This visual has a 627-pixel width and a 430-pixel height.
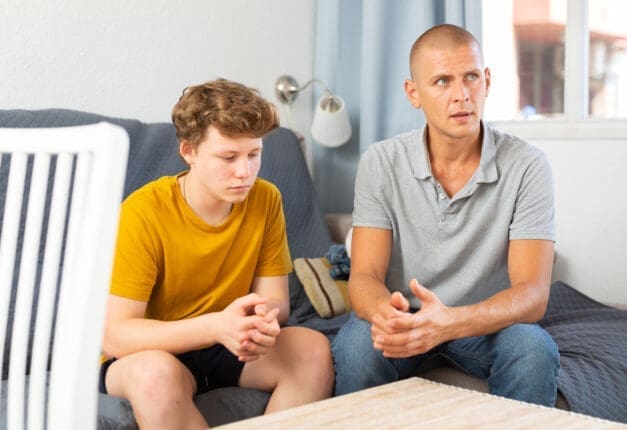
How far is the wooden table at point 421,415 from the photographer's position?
1.30 meters

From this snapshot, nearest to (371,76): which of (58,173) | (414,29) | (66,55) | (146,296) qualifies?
(414,29)

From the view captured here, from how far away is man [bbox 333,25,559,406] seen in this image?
72.0 inches

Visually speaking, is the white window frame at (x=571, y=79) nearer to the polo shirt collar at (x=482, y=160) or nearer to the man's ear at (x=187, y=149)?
the polo shirt collar at (x=482, y=160)

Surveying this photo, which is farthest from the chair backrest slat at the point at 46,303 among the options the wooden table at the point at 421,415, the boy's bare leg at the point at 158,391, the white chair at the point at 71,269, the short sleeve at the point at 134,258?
the short sleeve at the point at 134,258

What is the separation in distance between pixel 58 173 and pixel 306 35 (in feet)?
8.19

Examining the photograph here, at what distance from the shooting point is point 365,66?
3.20 m

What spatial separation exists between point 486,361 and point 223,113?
29.2 inches

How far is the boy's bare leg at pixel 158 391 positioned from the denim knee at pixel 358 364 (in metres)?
0.34

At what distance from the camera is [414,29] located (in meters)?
3.08

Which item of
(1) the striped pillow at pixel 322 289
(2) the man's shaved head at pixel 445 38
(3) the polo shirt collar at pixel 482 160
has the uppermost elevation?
(2) the man's shaved head at pixel 445 38

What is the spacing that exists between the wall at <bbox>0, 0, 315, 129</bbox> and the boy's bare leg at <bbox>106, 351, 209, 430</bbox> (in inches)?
45.9

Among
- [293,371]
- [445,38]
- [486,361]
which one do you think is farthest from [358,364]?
[445,38]

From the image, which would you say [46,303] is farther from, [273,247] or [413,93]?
[413,93]

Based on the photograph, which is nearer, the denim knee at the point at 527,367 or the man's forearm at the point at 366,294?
the denim knee at the point at 527,367
